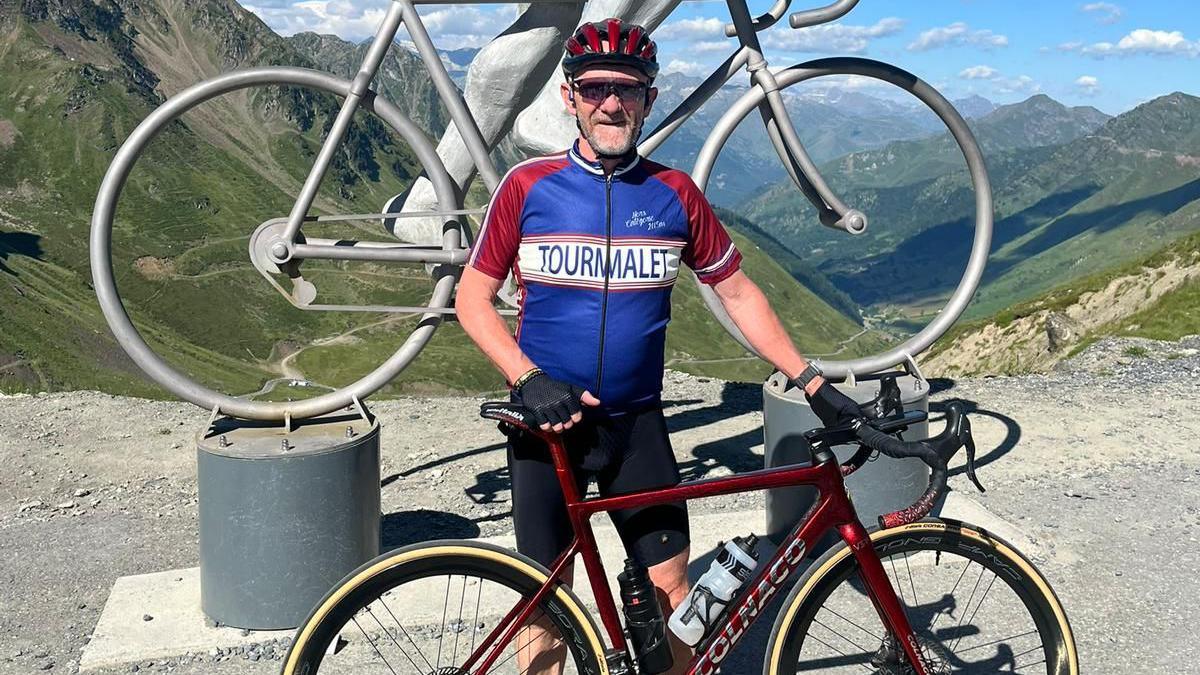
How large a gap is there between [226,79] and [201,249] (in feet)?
449

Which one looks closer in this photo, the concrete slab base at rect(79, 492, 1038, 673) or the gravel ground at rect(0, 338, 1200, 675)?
the concrete slab base at rect(79, 492, 1038, 673)

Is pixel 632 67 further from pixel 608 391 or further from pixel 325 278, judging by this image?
pixel 325 278

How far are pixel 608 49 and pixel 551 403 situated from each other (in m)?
1.18

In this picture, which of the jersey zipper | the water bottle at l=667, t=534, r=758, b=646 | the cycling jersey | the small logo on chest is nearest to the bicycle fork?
the water bottle at l=667, t=534, r=758, b=646

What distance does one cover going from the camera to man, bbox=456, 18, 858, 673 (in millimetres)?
3436

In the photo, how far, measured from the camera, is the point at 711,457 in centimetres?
883

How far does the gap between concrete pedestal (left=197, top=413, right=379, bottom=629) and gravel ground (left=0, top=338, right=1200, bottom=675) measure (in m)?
0.30

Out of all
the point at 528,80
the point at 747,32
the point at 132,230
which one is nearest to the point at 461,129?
the point at 528,80

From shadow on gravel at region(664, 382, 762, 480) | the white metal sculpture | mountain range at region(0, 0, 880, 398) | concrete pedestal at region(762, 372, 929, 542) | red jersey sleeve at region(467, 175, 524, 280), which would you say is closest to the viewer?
red jersey sleeve at region(467, 175, 524, 280)

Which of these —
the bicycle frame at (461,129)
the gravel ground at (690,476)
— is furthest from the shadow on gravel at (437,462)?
the bicycle frame at (461,129)

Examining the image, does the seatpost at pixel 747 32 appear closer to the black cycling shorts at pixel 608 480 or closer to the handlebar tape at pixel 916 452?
the black cycling shorts at pixel 608 480

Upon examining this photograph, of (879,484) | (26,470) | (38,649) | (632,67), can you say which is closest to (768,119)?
(879,484)

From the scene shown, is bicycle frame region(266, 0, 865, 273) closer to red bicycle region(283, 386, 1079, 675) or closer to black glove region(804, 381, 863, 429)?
red bicycle region(283, 386, 1079, 675)

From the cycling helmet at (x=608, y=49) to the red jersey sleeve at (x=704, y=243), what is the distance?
45cm
